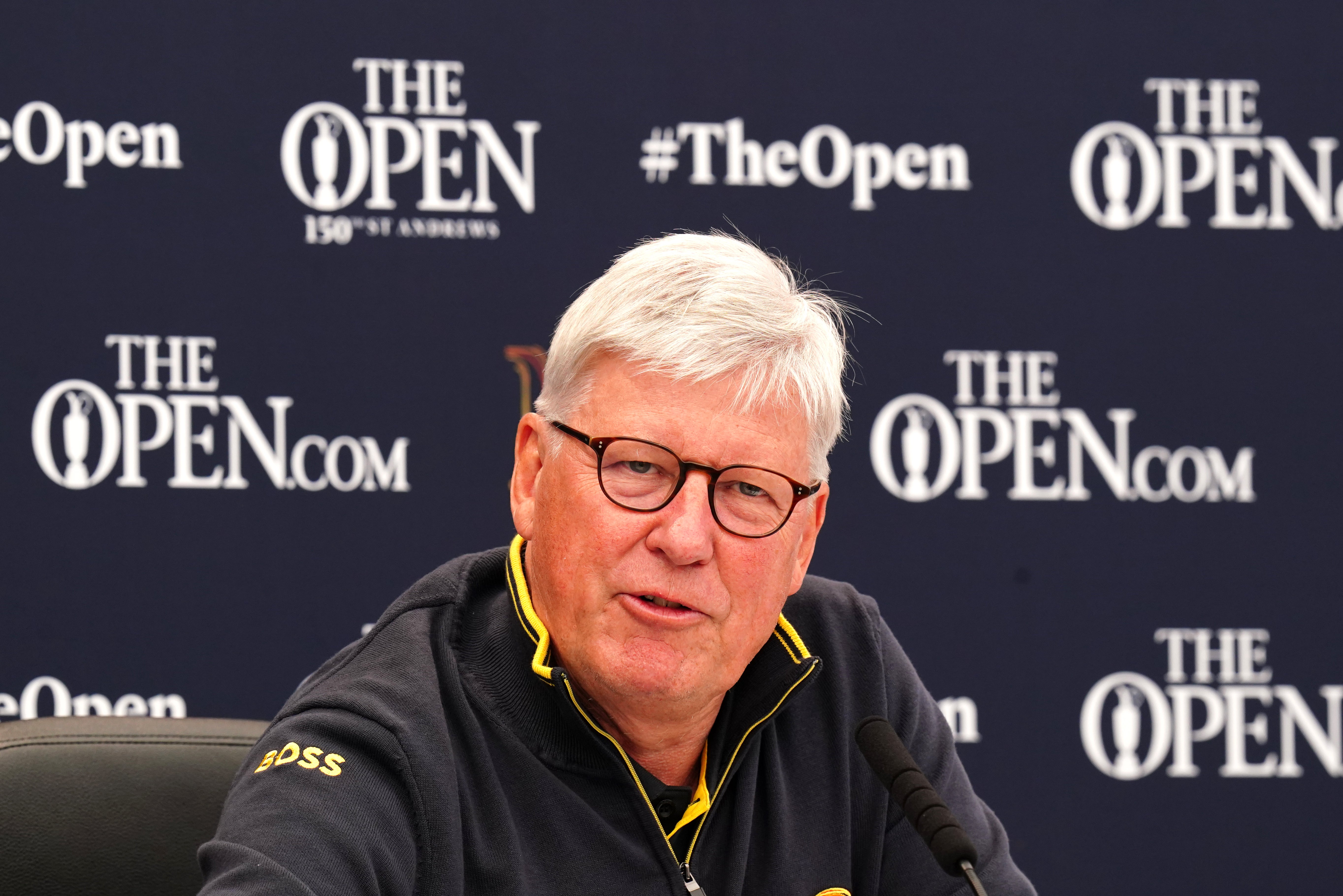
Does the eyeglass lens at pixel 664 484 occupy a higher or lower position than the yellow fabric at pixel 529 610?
higher

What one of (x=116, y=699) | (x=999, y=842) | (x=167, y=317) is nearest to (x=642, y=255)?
(x=999, y=842)

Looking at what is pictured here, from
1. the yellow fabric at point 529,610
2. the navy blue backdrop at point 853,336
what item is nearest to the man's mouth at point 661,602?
the yellow fabric at point 529,610

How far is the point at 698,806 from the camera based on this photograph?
128cm

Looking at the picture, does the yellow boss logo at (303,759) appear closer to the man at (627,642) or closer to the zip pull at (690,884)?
the man at (627,642)

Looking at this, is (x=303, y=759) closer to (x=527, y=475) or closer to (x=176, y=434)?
(x=527, y=475)

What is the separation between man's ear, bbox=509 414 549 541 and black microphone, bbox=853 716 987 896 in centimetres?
38

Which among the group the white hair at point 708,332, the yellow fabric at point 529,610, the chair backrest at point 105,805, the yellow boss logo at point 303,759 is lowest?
the chair backrest at point 105,805

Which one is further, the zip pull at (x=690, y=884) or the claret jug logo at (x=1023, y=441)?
the claret jug logo at (x=1023, y=441)

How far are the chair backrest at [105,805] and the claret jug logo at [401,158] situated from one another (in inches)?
42.3

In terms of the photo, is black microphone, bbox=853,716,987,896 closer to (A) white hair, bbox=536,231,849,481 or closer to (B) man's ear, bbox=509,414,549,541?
(A) white hair, bbox=536,231,849,481

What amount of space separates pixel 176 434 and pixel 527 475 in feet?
3.61

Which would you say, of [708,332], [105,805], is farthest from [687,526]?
[105,805]

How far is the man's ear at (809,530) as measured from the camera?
129 centimetres

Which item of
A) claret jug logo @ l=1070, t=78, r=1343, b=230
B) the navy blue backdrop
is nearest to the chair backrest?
the navy blue backdrop
